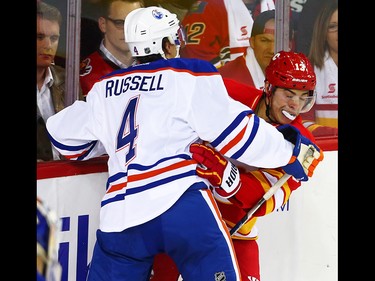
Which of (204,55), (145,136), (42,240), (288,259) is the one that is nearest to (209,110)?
(145,136)

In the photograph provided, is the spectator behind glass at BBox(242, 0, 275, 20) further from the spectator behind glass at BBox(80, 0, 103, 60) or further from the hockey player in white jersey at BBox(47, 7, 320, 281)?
the hockey player in white jersey at BBox(47, 7, 320, 281)

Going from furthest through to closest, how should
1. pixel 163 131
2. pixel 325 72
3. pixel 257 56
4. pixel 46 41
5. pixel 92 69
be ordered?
pixel 325 72 < pixel 257 56 < pixel 92 69 < pixel 46 41 < pixel 163 131

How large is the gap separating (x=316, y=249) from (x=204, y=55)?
1.07 meters

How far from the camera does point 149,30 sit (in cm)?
299

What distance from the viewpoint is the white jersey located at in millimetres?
2908

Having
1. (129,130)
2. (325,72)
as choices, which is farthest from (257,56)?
(129,130)

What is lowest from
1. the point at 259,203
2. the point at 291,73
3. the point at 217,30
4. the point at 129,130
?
the point at 259,203

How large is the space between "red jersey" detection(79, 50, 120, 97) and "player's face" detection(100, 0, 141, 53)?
0.17ft

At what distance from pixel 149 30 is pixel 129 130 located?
33 centimetres

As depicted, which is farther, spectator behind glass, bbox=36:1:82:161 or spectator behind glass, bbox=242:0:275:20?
spectator behind glass, bbox=242:0:275:20

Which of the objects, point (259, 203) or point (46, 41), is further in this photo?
point (259, 203)

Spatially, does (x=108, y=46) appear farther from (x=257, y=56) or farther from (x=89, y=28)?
(x=257, y=56)

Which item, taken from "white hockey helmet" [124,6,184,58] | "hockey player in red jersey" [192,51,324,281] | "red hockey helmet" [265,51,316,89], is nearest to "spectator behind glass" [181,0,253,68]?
"hockey player in red jersey" [192,51,324,281]

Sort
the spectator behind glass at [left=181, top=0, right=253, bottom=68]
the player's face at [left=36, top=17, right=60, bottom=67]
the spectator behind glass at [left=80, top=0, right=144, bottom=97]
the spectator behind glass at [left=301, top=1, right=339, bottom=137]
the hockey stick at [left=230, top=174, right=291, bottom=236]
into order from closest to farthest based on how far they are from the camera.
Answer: the player's face at [left=36, top=17, right=60, bottom=67] < the hockey stick at [left=230, top=174, right=291, bottom=236] < the spectator behind glass at [left=80, top=0, right=144, bottom=97] < the spectator behind glass at [left=181, top=0, right=253, bottom=68] < the spectator behind glass at [left=301, top=1, right=339, bottom=137]
